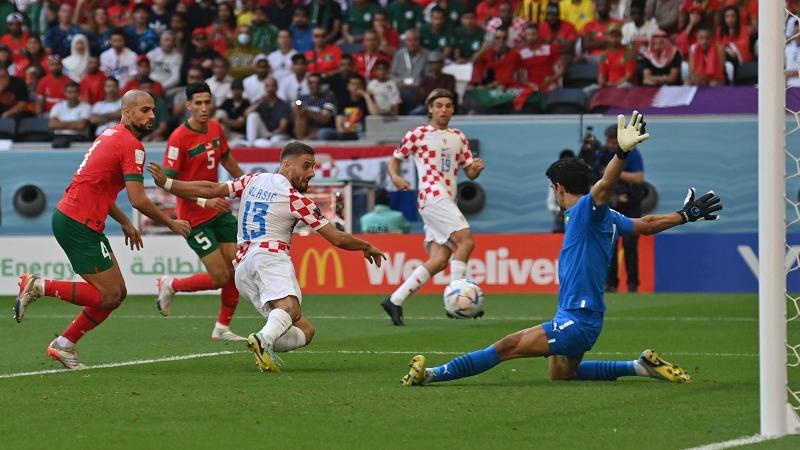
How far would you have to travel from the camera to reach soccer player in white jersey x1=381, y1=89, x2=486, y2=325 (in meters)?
16.2

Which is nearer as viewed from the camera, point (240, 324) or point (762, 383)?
point (762, 383)

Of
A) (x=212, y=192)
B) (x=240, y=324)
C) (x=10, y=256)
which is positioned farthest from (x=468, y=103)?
(x=212, y=192)

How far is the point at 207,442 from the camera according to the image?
7.32m

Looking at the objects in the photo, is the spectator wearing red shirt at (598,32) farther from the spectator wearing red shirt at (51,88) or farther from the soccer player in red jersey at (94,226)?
the soccer player in red jersey at (94,226)

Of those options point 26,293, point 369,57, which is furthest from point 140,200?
point 369,57

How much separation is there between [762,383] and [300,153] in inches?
184

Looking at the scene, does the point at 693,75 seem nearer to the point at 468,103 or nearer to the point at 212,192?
the point at 468,103

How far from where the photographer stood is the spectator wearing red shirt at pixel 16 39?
94.0 feet

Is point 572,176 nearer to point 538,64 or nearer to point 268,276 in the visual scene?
point 268,276

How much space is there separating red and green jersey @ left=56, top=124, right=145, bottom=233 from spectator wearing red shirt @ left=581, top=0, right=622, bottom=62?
14.9m

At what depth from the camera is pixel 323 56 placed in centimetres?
2648

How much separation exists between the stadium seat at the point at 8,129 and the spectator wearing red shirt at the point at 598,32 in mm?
10234

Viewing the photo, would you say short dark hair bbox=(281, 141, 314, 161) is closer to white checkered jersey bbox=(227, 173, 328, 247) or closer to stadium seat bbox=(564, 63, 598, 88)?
white checkered jersey bbox=(227, 173, 328, 247)

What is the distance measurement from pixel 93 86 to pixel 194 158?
1353 centimetres
